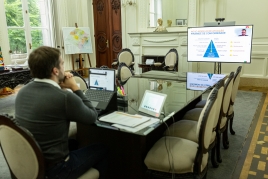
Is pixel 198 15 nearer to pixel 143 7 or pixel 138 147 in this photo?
pixel 143 7

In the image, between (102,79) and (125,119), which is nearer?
(125,119)

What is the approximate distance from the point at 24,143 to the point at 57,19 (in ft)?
19.7

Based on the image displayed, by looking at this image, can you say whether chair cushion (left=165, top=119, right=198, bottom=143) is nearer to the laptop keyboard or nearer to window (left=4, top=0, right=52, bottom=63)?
the laptop keyboard

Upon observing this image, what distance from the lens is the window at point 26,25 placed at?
222 inches

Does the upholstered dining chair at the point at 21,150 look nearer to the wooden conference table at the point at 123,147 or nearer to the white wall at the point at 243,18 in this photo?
the wooden conference table at the point at 123,147

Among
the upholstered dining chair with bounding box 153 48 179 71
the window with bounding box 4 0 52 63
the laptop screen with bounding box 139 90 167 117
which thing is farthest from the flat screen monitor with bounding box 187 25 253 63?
the window with bounding box 4 0 52 63

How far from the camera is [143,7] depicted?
6227 mm

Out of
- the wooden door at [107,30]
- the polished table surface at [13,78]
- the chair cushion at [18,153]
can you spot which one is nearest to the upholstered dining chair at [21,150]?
the chair cushion at [18,153]

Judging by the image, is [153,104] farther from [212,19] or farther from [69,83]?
[212,19]

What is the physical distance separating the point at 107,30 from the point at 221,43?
3.55 meters

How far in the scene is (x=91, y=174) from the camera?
4.83 ft

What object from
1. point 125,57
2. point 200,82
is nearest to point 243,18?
point 125,57

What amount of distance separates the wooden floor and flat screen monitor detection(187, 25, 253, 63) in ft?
5.35

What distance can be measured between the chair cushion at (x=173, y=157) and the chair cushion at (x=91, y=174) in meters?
0.33
